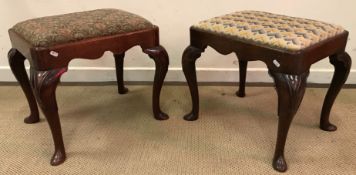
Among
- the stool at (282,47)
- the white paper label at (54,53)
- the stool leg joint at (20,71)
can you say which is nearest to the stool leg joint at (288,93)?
the stool at (282,47)

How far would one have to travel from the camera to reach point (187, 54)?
128 cm

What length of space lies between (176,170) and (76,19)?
620 millimetres

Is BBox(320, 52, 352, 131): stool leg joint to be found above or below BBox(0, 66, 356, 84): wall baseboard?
above

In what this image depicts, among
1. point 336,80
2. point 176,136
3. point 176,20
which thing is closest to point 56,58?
point 176,136

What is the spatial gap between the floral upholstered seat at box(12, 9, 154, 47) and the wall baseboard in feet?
1.99

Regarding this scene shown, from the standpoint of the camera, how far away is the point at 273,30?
1.07m

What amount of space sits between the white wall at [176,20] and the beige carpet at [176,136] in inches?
5.8

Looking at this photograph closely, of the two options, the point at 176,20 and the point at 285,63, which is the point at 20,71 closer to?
the point at 176,20

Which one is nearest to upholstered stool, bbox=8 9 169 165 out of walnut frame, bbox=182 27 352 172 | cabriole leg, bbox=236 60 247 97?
walnut frame, bbox=182 27 352 172

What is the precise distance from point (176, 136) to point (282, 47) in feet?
1.82

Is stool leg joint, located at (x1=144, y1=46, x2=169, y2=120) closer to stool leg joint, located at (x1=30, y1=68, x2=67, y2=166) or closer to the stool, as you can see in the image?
the stool

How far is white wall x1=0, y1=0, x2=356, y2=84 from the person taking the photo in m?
1.63

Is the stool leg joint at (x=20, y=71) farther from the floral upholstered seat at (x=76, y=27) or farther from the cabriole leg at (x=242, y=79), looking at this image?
the cabriole leg at (x=242, y=79)

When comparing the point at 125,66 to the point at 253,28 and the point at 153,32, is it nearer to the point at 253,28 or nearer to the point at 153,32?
the point at 153,32
